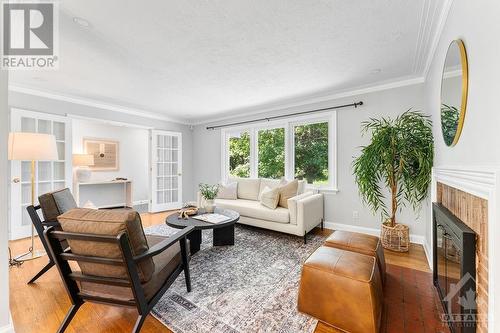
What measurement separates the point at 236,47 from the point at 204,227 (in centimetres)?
199

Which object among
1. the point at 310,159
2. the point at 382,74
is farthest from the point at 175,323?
the point at 382,74

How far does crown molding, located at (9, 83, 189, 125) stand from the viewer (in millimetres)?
3475

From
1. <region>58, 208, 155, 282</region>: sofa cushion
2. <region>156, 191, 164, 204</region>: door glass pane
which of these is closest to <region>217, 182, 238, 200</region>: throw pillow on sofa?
<region>156, 191, 164, 204</region>: door glass pane

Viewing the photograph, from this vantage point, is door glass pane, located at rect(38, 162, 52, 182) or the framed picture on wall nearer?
door glass pane, located at rect(38, 162, 52, 182)

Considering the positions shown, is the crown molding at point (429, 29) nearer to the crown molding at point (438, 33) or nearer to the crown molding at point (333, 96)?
the crown molding at point (438, 33)

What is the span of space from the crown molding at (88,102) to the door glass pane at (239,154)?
5.58ft

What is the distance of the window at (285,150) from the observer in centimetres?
400

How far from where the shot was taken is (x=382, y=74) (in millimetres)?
3082

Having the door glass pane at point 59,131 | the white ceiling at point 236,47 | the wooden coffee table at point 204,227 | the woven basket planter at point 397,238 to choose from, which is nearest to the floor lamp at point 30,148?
the white ceiling at point 236,47

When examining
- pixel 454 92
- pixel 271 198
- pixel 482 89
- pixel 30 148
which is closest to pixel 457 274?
pixel 482 89

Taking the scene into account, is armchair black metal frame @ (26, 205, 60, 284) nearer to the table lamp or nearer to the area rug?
the area rug

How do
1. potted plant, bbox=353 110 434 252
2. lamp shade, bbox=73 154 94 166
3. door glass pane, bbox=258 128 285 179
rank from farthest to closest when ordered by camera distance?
lamp shade, bbox=73 154 94 166
door glass pane, bbox=258 128 285 179
potted plant, bbox=353 110 434 252

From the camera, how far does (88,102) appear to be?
4.18 m

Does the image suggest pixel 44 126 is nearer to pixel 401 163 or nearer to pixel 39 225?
pixel 39 225
